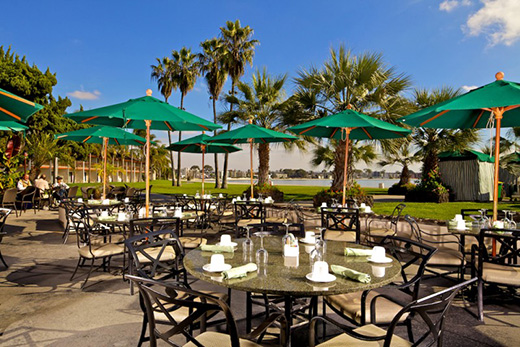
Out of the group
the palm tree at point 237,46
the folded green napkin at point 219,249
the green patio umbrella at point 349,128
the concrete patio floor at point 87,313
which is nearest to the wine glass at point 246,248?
the folded green napkin at point 219,249

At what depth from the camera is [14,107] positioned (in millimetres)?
3426

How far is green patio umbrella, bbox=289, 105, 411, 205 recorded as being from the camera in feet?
19.4

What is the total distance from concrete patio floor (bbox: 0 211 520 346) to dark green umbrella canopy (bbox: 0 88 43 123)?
2153 mm

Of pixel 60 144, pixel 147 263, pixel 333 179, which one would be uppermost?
pixel 60 144

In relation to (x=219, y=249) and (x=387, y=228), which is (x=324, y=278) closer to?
(x=219, y=249)

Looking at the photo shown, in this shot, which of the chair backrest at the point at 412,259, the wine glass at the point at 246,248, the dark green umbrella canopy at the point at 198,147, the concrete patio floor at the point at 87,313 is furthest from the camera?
the dark green umbrella canopy at the point at 198,147

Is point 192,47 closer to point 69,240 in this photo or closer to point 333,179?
point 333,179

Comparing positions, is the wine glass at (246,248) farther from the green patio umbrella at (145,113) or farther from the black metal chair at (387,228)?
the black metal chair at (387,228)

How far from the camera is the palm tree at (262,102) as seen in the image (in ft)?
49.1

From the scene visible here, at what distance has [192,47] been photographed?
32844mm

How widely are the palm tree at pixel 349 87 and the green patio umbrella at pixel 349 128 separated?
240 cm

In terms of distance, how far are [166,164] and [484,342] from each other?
55.6 metres

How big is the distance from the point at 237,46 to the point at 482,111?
23.0 meters

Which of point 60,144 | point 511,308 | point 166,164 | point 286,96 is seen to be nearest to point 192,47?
point 60,144
